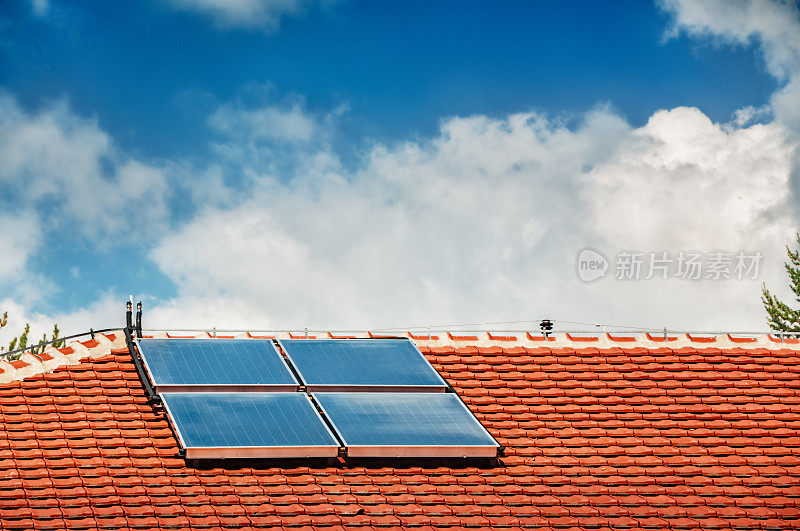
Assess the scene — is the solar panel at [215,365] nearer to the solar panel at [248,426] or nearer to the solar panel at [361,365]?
the solar panel at [248,426]

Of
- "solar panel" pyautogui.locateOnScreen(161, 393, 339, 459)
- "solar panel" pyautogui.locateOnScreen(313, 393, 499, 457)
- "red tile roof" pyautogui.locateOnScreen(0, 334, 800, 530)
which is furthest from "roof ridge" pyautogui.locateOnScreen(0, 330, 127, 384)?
"solar panel" pyautogui.locateOnScreen(313, 393, 499, 457)

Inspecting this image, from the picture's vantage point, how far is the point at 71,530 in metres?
17.8

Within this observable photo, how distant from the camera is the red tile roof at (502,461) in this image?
1878 cm

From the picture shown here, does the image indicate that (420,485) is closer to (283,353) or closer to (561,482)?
(561,482)

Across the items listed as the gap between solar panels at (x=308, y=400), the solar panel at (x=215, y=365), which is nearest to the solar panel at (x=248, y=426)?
the gap between solar panels at (x=308, y=400)

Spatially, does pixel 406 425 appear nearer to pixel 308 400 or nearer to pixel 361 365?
pixel 308 400

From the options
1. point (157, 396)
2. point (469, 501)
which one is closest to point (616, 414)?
point (469, 501)

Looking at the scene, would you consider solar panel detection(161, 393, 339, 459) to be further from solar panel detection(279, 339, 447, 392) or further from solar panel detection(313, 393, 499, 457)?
solar panel detection(279, 339, 447, 392)

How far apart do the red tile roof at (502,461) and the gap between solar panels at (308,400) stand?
19.7 inches

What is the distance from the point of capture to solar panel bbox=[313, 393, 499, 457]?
2019 centimetres

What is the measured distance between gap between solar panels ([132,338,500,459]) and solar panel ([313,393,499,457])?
0.02 metres

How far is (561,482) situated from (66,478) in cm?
921

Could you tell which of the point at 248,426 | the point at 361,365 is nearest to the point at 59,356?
the point at 248,426

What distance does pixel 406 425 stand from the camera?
68.3 feet
